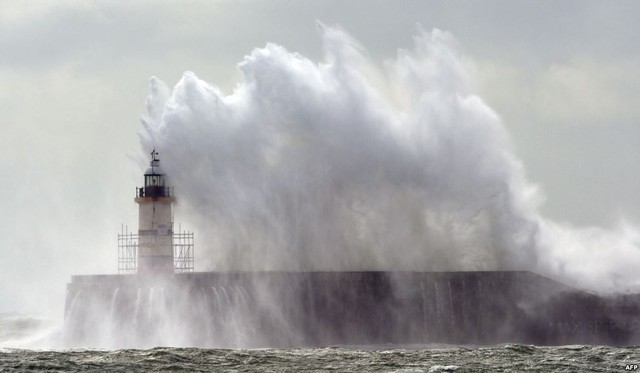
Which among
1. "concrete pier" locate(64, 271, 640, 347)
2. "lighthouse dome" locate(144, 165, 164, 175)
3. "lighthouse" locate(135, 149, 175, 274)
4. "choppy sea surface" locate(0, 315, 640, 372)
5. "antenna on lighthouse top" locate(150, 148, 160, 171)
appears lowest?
"choppy sea surface" locate(0, 315, 640, 372)

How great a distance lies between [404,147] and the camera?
4834cm

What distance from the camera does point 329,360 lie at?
34.5m

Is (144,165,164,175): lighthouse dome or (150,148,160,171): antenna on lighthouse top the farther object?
(150,148,160,171): antenna on lighthouse top

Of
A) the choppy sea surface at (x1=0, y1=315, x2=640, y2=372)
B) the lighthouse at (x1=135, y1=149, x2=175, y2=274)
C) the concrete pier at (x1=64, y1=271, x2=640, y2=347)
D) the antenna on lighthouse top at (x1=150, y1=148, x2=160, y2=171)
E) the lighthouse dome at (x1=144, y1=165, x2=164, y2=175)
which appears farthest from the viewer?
the antenna on lighthouse top at (x1=150, y1=148, x2=160, y2=171)

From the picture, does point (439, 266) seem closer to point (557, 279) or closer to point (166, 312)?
point (557, 279)

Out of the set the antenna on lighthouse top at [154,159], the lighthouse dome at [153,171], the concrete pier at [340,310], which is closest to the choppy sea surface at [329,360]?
the concrete pier at [340,310]

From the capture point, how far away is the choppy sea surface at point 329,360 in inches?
1262

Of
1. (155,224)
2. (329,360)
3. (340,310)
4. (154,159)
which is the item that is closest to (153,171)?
(154,159)

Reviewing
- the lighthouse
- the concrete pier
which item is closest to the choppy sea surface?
the concrete pier

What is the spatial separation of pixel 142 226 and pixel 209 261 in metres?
2.30

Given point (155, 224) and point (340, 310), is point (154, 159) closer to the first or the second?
point (155, 224)

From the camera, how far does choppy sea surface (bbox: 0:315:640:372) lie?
1262 inches

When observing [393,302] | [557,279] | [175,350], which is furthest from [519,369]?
[557,279]

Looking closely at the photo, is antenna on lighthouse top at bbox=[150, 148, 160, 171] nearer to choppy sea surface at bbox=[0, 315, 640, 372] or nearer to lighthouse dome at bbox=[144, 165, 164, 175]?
lighthouse dome at bbox=[144, 165, 164, 175]
